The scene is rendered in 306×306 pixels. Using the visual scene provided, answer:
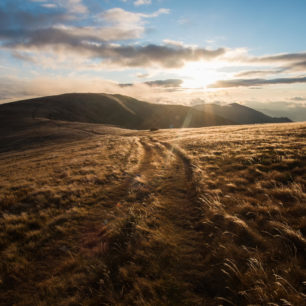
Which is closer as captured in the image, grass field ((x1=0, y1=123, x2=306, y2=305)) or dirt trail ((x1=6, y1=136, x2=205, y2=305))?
grass field ((x1=0, y1=123, x2=306, y2=305))

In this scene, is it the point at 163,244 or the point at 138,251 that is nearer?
the point at 138,251

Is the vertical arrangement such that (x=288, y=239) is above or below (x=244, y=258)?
above

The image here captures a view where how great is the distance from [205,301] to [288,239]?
2615mm

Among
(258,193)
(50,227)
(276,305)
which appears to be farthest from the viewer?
(258,193)

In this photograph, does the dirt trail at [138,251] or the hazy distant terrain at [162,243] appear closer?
the hazy distant terrain at [162,243]

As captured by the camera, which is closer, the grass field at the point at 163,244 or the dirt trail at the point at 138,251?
the grass field at the point at 163,244

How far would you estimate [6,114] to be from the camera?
108 m

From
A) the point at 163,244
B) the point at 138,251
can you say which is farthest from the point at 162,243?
the point at 138,251

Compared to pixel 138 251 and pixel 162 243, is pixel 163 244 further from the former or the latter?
pixel 138 251

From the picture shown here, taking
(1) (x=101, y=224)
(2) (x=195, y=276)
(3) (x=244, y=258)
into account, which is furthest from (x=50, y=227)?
(3) (x=244, y=258)

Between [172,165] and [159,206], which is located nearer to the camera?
[159,206]

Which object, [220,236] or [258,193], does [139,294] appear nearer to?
[220,236]

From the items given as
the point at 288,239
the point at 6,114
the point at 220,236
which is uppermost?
the point at 6,114

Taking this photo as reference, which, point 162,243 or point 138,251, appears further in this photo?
point 162,243
